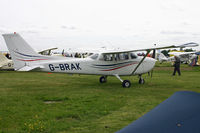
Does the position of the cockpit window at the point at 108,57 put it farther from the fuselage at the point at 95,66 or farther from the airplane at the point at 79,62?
the fuselage at the point at 95,66

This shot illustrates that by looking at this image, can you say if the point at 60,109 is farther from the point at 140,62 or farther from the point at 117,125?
the point at 140,62

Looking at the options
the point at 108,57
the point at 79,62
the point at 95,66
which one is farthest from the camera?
the point at 108,57

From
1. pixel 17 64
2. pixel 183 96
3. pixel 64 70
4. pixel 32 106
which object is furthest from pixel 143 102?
pixel 17 64

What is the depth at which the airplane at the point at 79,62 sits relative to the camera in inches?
420

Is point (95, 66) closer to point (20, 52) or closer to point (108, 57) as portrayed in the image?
point (108, 57)

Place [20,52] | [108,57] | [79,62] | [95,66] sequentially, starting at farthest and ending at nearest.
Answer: [108,57] < [95,66] < [79,62] < [20,52]

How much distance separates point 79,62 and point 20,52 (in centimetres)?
296

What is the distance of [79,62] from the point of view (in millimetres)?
11070

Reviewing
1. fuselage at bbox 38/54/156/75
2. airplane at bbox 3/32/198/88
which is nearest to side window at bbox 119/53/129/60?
airplane at bbox 3/32/198/88

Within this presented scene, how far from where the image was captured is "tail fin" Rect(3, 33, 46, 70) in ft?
Result: 34.7

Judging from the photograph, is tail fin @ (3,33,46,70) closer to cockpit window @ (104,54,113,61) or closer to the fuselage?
the fuselage

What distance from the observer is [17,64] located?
1075cm

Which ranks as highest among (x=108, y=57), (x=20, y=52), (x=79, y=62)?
(x=20, y=52)

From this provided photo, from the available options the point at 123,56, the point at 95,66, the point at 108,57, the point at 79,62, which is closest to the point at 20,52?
the point at 79,62
